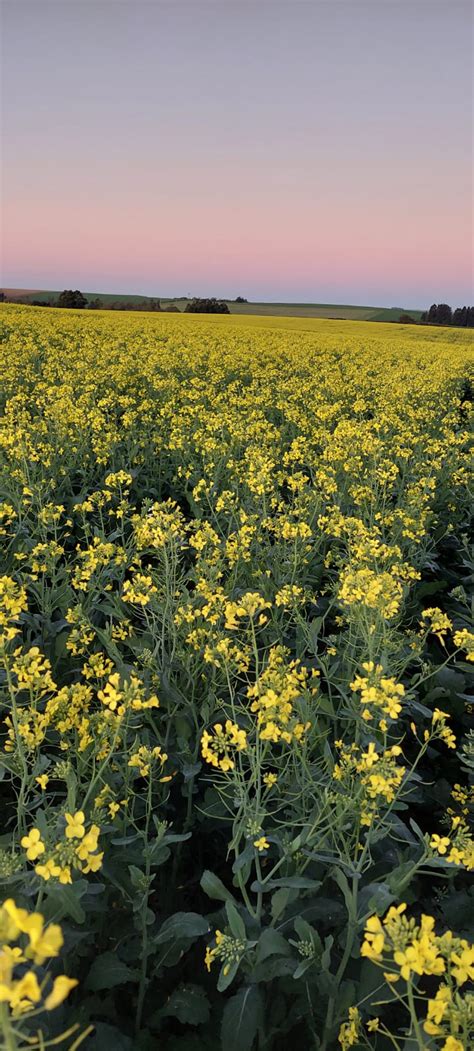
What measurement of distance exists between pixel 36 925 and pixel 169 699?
2107mm

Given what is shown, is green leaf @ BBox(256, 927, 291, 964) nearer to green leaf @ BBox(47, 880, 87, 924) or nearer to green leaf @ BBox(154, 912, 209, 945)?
green leaf @ BBox(154, 912, 209, 945)

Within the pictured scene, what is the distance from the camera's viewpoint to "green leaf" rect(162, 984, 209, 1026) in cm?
205

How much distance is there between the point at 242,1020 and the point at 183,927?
33 cm

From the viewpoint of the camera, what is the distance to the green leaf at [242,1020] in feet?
6.12

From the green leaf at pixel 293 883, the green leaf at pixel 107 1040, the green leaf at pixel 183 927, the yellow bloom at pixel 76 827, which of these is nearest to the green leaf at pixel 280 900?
the green leaf at pixel 293 883

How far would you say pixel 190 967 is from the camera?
244cm

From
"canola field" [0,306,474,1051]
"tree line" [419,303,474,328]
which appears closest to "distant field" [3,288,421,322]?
"tree line" [419,303,474,328]

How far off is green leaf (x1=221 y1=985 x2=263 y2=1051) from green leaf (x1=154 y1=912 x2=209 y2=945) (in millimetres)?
220

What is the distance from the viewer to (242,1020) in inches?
74.4

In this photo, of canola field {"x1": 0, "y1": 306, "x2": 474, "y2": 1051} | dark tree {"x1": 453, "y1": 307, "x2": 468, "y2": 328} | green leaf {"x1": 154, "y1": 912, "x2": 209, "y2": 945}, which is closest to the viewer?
canola field {"x1": 0, "y1": 306, "x2": 474, "y2": 1051}

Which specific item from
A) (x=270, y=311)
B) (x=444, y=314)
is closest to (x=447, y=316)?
(x=444, y=314)

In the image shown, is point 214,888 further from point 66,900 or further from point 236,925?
point 66,900

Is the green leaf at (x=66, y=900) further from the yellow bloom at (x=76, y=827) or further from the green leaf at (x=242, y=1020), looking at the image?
the green leaf at (x=242, y=1020)

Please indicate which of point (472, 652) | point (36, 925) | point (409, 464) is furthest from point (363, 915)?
point (409, 464)
